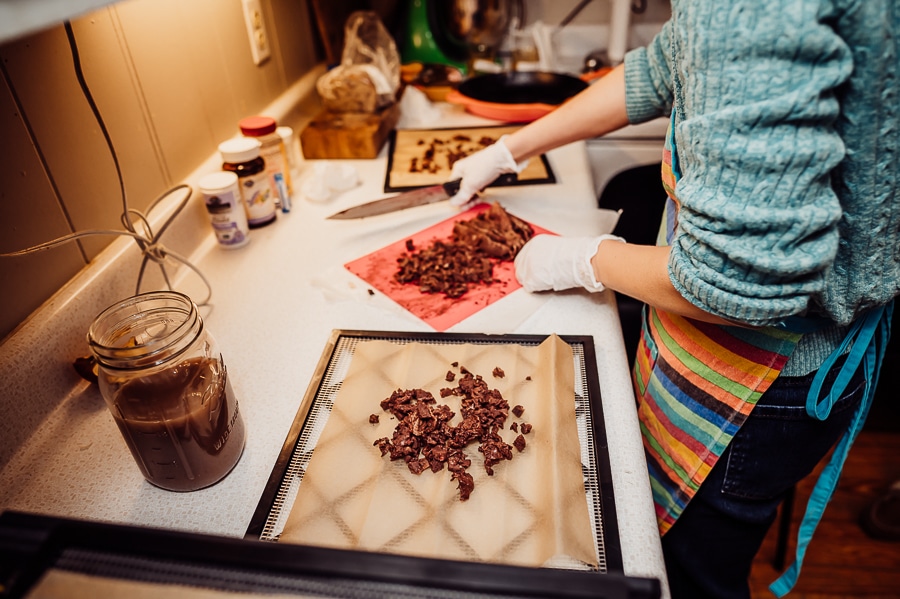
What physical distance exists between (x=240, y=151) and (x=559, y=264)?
74 centimetres

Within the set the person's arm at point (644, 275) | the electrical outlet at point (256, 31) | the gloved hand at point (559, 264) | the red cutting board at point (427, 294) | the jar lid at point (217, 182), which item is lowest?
the red cutting board at point (427, 294)

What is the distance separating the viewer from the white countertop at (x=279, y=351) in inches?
28.8

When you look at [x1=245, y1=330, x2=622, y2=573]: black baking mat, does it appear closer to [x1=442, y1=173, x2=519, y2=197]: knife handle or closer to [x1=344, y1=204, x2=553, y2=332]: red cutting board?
[x1=344, y1=204, x2=553, y2=332]: red cutting board

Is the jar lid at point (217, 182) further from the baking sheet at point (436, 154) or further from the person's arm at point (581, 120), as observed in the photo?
the person's arm at point (581, 120)

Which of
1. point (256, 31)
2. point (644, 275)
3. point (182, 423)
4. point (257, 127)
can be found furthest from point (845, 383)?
point (256, 31)

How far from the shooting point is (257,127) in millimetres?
1333

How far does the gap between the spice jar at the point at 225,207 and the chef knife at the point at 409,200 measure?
0.20m

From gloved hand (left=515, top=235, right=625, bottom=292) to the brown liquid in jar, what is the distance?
0.61 m

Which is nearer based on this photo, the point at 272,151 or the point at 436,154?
the point at 272,151

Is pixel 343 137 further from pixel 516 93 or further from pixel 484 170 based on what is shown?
pixel 516 93

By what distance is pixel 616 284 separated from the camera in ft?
3.11

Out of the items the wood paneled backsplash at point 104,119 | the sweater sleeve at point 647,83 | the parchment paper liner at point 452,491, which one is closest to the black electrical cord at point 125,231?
the wood paneled backsplash at point 104,119

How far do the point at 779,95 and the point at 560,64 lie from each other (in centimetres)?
194

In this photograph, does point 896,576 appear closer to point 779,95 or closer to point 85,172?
point 779,95
